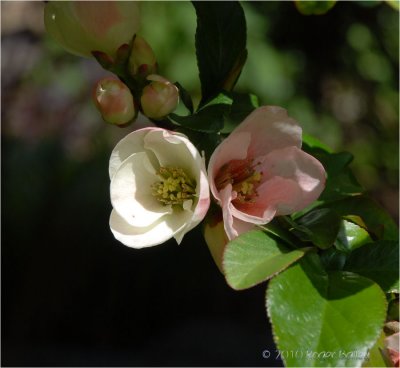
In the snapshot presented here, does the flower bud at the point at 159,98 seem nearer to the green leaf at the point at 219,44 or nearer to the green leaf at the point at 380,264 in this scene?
the green leaf at the point at 219,44

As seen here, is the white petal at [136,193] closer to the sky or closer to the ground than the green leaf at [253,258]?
closer to the ground

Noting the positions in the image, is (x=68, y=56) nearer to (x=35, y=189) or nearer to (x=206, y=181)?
(x=35, y=189)

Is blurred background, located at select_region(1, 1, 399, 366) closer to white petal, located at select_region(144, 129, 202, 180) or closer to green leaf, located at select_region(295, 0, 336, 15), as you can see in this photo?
green leaf, located at select_region(295, 0, 336, 15)

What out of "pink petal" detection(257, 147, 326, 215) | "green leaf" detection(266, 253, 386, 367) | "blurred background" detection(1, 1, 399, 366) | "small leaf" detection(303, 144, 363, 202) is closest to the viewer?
"green leaf" detection(266, 253, 386, 367)

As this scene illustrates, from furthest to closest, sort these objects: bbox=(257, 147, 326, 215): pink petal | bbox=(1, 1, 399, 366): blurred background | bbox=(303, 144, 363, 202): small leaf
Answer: bbox=(1, 1, 399, 366): blurred background < bbox=(303, 144, 363, 202): small leaf < bbox=(257, 147, 326, 215): pink petal

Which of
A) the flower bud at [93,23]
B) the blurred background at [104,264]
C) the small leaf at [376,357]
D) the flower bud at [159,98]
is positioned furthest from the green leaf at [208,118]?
the blurred background at [104,264]

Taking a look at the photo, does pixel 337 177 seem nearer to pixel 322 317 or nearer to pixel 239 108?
pixel 239 108

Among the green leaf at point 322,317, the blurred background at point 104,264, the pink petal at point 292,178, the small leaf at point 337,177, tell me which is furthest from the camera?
the blurred background at point 104,264

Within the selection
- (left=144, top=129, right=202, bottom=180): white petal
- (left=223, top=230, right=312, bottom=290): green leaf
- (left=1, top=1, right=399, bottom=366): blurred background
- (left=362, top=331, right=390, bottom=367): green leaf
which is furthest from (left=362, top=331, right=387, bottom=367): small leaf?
(left=1, top=1, right=399, bottom=366): blurred background
